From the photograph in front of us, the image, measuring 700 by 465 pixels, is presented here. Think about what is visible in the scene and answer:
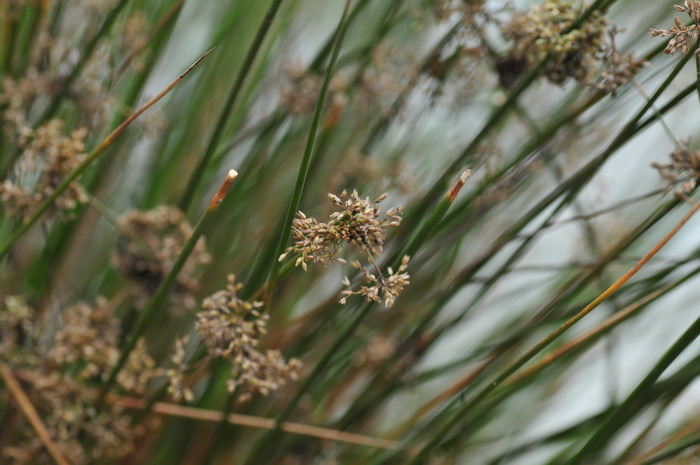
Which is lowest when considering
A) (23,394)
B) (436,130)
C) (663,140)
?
(23,394)

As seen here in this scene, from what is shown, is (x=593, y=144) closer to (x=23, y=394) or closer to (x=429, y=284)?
(x=429, y=284)

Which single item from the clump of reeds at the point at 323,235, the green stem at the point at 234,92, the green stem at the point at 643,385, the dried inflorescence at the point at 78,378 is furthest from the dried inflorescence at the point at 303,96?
the green stem at the point at 643,385

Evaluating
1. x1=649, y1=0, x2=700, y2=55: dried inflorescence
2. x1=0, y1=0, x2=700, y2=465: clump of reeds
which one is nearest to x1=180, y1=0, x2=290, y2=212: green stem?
x1=0, y1=0, x2=700, y2=465: clump of reeds

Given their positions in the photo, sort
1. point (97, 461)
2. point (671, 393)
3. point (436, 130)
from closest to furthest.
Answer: point (671, 393) → point (97, 461) → point (436, 130)

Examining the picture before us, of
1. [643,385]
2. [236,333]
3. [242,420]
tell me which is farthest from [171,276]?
[643,385]

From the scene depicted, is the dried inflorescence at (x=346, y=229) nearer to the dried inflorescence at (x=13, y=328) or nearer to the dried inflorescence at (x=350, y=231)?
the dried inflorescence at (x=350, y=231)

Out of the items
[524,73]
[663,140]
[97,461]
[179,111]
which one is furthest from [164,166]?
[663,140]

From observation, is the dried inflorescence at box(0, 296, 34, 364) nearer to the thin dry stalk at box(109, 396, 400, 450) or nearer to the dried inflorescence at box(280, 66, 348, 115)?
the thin dry stalk at box(109, 396, 400, 450)
